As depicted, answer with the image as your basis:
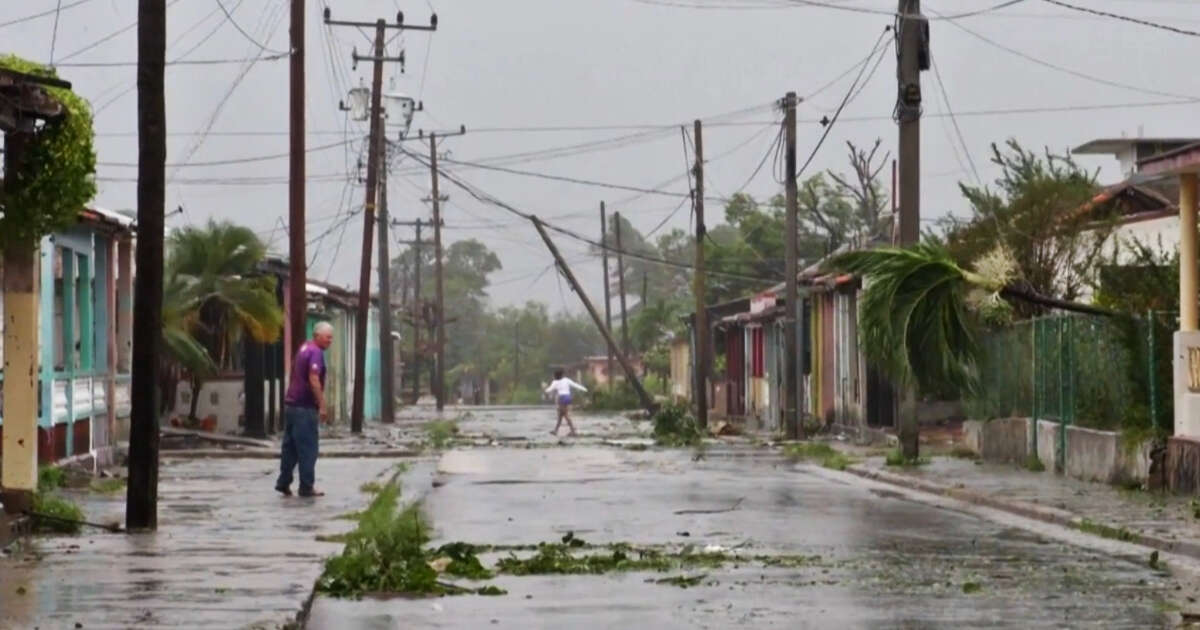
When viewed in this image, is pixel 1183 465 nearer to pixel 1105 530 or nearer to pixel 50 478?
pixel 1105 530

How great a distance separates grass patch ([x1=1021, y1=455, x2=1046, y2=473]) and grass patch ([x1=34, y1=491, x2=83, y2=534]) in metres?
15.5

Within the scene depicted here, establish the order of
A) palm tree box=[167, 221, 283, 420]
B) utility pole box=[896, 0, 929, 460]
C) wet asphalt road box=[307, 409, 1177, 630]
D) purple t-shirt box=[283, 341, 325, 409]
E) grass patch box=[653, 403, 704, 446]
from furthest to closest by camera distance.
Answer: grass patch box=[653, 403, 704, 446], palm tree box=[167, 221, 283, 420], utility pole box=[896, 0, 929, 460], purple t-shirt box=[283, 341, 325, 409], wet asphalt road box=[307, 409, 1177, 630]

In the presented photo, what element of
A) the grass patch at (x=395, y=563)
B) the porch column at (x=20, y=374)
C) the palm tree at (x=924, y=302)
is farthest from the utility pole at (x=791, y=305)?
the porch column at (x=20, y=374)

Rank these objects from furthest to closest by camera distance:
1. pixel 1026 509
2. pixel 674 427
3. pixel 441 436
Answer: pixel 441 436
pixel 674 427
pixel 1026 509

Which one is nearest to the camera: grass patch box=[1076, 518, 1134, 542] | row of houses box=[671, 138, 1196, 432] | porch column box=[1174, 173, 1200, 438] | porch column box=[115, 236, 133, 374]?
grass patch box=[1076, 518, 1134, 542]

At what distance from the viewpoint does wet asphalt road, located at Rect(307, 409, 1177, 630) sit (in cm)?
1302

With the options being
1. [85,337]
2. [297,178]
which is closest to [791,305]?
[297,178]

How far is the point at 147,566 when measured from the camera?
15.3 metres

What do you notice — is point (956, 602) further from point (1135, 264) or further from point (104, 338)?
point (104, 338)

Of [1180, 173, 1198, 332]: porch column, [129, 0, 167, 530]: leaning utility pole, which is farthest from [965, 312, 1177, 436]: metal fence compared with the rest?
[129, 0, 167, 530]: leaning utility pole

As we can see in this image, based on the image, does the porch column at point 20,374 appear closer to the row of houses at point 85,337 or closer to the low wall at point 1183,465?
the row of houses at point 85,337

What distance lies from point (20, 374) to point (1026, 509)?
10332mm

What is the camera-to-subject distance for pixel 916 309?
28859 millimetres

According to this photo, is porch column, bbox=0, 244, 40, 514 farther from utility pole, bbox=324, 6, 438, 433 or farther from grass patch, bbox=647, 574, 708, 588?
utility pole, bbox=324, 6, 438, 433
